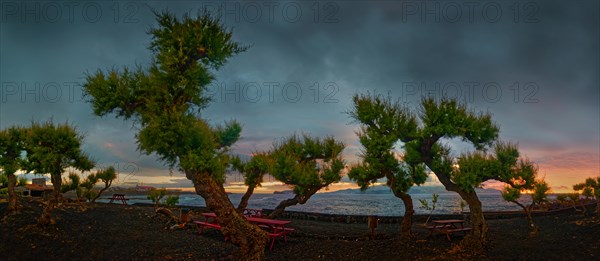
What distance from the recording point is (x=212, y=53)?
40.2ft

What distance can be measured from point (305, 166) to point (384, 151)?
20.5ft

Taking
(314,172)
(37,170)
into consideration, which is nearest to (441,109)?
(314,172)

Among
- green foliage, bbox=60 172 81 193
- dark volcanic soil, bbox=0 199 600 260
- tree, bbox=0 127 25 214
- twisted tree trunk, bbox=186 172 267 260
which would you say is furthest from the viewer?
green foliage, bbox=60 172 81 193

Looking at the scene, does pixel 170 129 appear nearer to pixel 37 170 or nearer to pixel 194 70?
pixel 194 70

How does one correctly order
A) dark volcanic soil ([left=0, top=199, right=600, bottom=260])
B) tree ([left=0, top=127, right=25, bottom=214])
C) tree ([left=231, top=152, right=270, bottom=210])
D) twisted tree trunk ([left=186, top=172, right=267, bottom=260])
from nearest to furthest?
twisted tree trunk ([left=186, top=172, right=267, bottom=260])
dark volcanic soil ([left=0, top=199, right=600, bottom=260])
tree ([left=0, top=127, right=25, bottom=214])
tree ([left=231, top=152, right=270, bottom=210])

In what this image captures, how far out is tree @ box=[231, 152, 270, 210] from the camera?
20969 millimetres

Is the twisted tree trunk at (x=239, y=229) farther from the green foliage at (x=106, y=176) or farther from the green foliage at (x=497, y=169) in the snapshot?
the green foliage at (x=106, y=176)

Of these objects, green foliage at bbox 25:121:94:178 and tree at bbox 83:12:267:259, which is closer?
tree at bbox 83:12:267:259

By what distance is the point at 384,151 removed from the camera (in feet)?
56.5

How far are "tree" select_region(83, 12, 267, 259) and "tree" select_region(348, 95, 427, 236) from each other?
7170mm

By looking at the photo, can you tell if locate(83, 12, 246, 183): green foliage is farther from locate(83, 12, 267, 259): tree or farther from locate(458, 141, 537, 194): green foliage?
locate(458, 141, 537, 194): green foliage

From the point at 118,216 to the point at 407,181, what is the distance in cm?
1556

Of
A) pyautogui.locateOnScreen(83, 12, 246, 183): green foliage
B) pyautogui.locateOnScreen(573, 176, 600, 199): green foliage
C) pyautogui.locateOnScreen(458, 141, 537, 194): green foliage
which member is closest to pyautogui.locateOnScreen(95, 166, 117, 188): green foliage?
pyautogui.locateOnScreen(83, 12, 246, 183): green foliage

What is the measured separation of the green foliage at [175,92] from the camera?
37.0 ft
